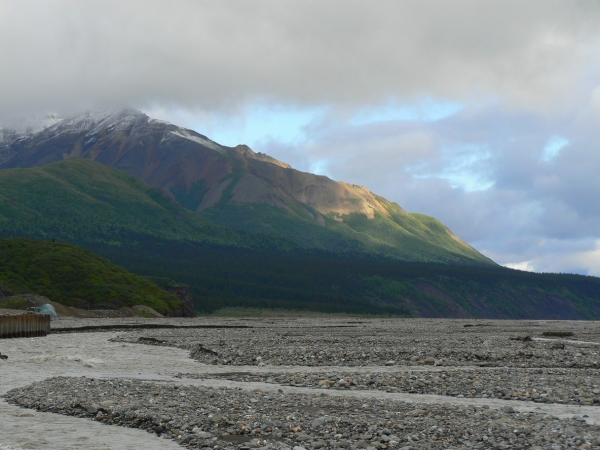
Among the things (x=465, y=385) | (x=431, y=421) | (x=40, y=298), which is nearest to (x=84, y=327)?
(x=40, y=298)

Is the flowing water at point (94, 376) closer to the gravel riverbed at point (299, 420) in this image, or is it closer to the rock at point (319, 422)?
the gravel riverbed at point (299, 420)

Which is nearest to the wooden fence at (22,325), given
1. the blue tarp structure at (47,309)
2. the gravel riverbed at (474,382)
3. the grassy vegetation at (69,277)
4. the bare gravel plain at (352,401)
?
the bare gravel plain at (352,401)

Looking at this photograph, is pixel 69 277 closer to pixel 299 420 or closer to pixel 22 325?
pixel 22 325

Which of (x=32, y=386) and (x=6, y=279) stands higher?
(x=6, y=279)

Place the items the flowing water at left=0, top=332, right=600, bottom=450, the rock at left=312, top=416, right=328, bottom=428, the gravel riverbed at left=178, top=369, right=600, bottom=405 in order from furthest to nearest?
1. the gravel riverbed at left=178, top=369, right=600, bottom=405
2. the rock at left=312, top=416, right=328, bottom=428
3. the flowing water at left=0, top=332, right=600, bottom=450

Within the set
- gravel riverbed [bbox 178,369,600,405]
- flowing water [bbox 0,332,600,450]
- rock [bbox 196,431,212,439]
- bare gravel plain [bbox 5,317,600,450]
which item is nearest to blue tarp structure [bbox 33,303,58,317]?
flowing water [bbox 0,332,600,450]

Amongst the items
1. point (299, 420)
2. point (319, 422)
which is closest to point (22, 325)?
point (299, 420)

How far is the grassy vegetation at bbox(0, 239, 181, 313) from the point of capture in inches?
5281

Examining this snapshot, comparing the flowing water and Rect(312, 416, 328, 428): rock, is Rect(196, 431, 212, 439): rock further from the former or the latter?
Rect(312, 416, 328, 428): rock

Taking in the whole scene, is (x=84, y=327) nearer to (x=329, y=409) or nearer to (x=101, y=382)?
(x=101, y=382)

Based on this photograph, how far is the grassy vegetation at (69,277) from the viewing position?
5281 inches

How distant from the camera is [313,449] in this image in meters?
19.3

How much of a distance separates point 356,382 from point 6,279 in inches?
4502

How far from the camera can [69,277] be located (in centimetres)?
14012
